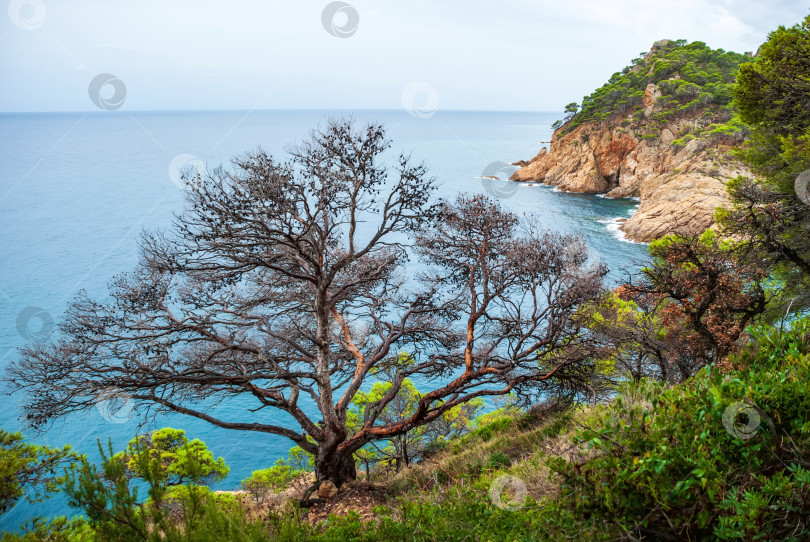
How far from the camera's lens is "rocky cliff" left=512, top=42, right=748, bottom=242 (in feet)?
183

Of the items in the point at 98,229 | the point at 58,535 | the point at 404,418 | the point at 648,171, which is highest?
the point at 98,229

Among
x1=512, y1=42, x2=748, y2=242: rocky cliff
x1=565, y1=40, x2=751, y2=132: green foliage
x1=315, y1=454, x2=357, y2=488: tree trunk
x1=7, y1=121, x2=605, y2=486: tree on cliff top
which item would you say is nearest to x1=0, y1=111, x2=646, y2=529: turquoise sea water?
x1=7, y1=121, x2=605, y2=486: tree on cliff top

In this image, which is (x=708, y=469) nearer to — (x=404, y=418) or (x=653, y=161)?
(x=404, y=418)

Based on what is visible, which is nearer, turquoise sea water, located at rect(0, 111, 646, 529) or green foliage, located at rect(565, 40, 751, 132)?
turquoise sea water, located at rect(0, 111, 646, 529)

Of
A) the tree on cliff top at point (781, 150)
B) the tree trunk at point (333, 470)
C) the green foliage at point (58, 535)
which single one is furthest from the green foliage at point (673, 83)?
the green foliage at point (58, 535)

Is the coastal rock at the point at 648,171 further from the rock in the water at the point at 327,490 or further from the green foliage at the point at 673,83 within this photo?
the rock in the water at the point at 327,490

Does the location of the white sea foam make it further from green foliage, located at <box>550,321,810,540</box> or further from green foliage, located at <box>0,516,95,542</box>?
green foliage, located at <box>0,516,95,542</box>

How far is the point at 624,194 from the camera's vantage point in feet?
267

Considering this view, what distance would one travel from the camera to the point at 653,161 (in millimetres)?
75812

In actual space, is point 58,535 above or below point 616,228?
below

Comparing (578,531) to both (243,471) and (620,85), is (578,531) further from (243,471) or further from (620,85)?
(620,85)

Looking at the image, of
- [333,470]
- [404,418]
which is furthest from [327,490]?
[404,418]

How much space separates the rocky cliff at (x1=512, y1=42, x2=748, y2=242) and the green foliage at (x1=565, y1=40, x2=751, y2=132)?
629 mm

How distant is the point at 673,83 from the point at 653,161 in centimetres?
Result: 1738
